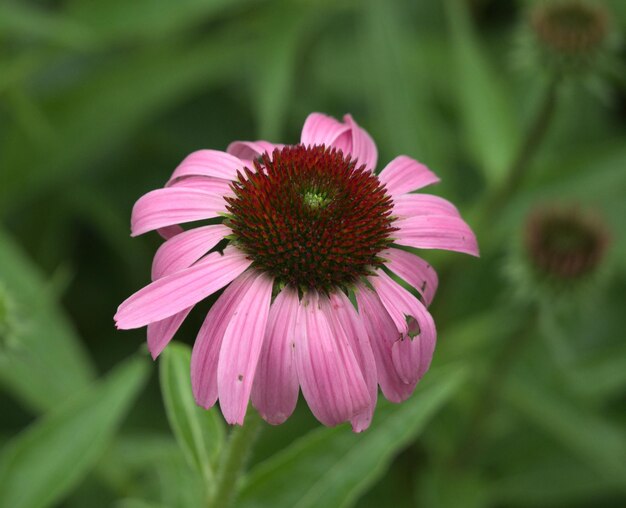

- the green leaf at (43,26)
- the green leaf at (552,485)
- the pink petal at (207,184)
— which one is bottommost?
the green leaf at (552,485)

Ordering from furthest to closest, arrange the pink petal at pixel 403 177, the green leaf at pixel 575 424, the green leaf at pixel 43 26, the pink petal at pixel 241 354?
1. the green leaf at pixel 43 26
2. the green leaf at pixel 575 424
3. the pink petal at pixel 403 177
4. the pink petal at pixel 241 354

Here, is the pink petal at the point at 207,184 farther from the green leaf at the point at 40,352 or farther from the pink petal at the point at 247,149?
the green leaf at the point at 40,352

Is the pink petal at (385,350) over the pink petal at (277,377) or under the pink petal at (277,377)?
under

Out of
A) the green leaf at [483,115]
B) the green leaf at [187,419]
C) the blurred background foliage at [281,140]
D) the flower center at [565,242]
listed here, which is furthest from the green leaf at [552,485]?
the green leaf at [187,419]

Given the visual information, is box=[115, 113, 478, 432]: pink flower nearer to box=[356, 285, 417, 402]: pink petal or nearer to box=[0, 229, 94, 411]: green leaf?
box=[356, 285, 417, 402]: pink petal

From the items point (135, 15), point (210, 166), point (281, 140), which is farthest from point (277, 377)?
point (281, 140)

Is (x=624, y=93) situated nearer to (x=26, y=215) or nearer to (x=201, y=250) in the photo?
(x=26, y=215)

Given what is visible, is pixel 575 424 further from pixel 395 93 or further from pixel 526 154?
pixel 395 93
